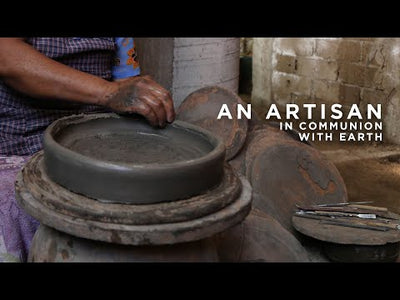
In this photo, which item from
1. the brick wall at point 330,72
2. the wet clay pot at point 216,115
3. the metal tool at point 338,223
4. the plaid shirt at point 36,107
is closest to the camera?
the plaid shirt at point 36,107

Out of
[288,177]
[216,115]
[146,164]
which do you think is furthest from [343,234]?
[146,164]

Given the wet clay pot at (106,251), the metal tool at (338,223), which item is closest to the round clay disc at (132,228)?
the wet clay pot at (106,251)

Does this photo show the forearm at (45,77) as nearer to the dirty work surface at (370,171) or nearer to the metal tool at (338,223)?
the metal tool at (338,223)

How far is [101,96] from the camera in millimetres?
2002

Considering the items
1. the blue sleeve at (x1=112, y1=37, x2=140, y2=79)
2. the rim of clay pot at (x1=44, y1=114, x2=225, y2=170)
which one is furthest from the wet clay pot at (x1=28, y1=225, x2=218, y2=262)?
the blue sleeve at (x1=112, y1=37, x2=140, y2=79)

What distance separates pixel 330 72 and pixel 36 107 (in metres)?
4.64

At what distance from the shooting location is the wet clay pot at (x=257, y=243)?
209 cm

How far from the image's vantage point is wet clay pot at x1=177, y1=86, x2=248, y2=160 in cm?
327

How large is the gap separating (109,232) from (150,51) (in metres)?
2.27

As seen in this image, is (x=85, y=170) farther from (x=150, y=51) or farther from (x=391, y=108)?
(x=391, y=108)

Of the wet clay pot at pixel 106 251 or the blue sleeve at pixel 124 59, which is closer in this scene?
the wet clay pot at pixel 106 251

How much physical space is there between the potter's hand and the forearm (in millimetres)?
89

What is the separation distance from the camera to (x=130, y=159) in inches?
67.6

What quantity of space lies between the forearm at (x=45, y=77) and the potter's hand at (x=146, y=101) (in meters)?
0.09
